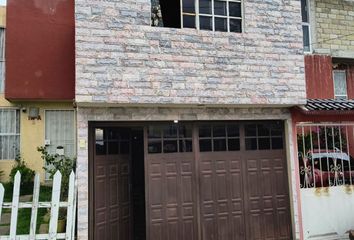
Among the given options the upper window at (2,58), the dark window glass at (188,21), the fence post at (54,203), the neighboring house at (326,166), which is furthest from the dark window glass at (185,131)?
the upper window at (2,58)

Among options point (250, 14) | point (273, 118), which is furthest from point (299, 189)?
point (250, 14)

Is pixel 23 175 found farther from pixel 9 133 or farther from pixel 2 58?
pixel 2 58

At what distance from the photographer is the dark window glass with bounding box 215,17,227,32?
7770 millimetres

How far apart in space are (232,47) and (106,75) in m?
2.89

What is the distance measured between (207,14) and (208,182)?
3907mm

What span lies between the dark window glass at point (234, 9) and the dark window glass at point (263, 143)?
3.11m

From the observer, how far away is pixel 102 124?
23.9 feet

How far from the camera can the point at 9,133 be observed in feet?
34.9

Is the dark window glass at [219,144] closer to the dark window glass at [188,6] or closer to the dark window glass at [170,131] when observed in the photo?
the dark window glass at [170,131]

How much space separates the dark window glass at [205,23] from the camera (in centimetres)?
764

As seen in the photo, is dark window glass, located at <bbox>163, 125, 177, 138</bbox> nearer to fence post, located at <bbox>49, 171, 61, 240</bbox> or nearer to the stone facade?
fence post, located at <bbox>49, 171, 61, 240</bbox>

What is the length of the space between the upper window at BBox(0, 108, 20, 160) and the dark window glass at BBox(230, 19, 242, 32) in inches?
284

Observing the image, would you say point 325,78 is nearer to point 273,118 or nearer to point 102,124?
point 273,118

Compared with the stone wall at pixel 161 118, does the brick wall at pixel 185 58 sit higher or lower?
higher
